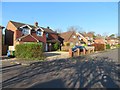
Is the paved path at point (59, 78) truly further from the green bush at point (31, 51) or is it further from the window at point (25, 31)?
the window at point (25, 31)

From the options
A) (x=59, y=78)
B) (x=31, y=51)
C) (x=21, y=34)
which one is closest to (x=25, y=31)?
(x=21, y=34)

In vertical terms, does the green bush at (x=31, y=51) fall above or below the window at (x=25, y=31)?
below

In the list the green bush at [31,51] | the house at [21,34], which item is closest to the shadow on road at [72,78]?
the green bush at [31,51]

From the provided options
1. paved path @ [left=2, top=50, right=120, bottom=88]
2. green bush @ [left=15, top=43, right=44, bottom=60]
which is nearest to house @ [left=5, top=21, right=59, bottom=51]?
green bush @ [left=15, top=43, right=44, bottom=60]

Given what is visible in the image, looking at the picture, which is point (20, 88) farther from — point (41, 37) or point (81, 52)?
point (41, 37)

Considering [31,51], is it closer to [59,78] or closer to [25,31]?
[59,78]

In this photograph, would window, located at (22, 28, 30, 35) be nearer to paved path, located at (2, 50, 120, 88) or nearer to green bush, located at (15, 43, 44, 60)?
green bush, located at (15, 43, 44, 60)

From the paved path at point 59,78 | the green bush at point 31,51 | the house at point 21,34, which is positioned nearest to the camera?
the paved path at point 59,78

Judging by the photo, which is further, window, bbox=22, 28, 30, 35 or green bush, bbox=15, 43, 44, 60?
window, bbox=22, 28, 30, 35

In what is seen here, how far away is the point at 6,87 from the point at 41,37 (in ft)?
117

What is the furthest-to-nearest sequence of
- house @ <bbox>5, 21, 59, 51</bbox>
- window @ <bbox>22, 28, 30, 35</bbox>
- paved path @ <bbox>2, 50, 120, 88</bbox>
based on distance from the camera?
window @ <bbox>22, 28, 30, 35</bbox> → house @ <bbox>5, 21, 59, 51</bbox> → paved path @ <bbox>2, 50, 120, 88</bbox>

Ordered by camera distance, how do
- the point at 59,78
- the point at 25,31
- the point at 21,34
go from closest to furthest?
the point at 59,78, the point at 21,34, the point at 25,31

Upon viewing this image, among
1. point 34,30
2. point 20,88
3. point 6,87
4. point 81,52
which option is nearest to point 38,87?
point 20,88

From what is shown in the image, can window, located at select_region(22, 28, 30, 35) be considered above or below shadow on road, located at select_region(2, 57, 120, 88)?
above
